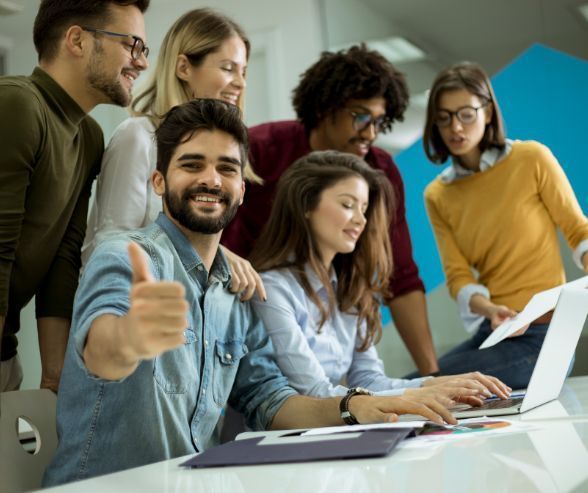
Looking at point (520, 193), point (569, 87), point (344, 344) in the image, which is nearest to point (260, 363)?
point (344, 344)

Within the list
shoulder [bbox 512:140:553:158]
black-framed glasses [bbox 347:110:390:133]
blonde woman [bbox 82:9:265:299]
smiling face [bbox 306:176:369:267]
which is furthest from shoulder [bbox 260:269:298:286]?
shoulder [bbox 512:140:553:158]

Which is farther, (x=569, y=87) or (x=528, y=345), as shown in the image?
(x=569, y=87)

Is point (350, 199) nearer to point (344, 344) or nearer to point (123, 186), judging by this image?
point (344, 344)

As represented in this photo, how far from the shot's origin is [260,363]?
5.59 ft

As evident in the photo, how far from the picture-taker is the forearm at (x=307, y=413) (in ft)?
4.96

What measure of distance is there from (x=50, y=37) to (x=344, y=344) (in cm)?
105

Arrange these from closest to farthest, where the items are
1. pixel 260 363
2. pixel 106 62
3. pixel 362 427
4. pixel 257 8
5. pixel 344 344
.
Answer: pixel 362 427 → pixel 260 363 → pixel 106 62 → pixel 344 344 → pixel 257 8

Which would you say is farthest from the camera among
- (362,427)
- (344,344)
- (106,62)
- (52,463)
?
(344,344)

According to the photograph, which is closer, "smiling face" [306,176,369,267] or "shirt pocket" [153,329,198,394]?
"shirt pocket" [153,329,198,394]

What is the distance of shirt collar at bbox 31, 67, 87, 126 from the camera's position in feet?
5.95

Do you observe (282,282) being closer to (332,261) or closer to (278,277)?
(278,277)

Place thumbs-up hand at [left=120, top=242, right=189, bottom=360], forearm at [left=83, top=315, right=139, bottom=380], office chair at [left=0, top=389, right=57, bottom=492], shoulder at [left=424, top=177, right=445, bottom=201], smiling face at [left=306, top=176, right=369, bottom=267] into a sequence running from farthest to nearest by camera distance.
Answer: shoulder at [left=424, top=177, right=445, bottom=201]
smiling face at [left=306, top=176, right=369, bottom=267]
office chair at [left=0, top=389, right=57, bottom=492]
forearm at [left=83, top=315, right=139, bottom=380]
thumbs-up hand at [left=120, top=242, right=189, bottom=360]

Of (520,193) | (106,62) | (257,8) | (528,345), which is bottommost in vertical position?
(528,345)

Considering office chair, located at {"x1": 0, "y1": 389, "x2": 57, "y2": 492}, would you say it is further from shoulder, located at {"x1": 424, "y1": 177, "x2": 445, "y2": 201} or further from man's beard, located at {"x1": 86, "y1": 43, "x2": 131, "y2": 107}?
shoulder, located at {"x1": 424, "y1": 177, "x2": 445, "y2": 201}
